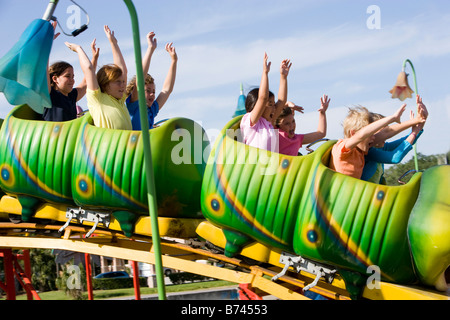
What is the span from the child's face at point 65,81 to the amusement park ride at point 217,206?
302mm

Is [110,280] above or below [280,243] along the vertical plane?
below

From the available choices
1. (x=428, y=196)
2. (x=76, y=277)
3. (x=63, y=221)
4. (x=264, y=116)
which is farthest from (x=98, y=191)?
(x=76, y=277)

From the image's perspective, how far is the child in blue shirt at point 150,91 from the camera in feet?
15.1

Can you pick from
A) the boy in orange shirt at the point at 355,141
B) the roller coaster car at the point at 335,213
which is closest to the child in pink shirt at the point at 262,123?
the roller coaster car at the point at 335,213

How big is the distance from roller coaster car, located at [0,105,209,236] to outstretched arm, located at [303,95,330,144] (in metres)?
0.81

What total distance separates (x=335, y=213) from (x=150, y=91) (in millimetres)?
2031

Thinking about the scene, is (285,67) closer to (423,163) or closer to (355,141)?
(355,141)

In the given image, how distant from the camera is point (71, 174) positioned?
4227mm

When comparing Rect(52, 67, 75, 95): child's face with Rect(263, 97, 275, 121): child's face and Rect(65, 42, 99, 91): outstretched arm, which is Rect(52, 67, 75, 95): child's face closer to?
Rect(65, 42, 99, 91): outstretched arm

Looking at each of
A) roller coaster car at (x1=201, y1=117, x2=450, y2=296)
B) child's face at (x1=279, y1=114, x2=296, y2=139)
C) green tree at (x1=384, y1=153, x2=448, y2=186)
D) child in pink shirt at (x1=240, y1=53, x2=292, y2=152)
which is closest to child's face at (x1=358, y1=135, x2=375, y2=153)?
roller coaster car at (x1=201, y1=117, x2=450, y2=296)

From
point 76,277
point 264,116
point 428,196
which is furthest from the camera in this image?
point 76,277
